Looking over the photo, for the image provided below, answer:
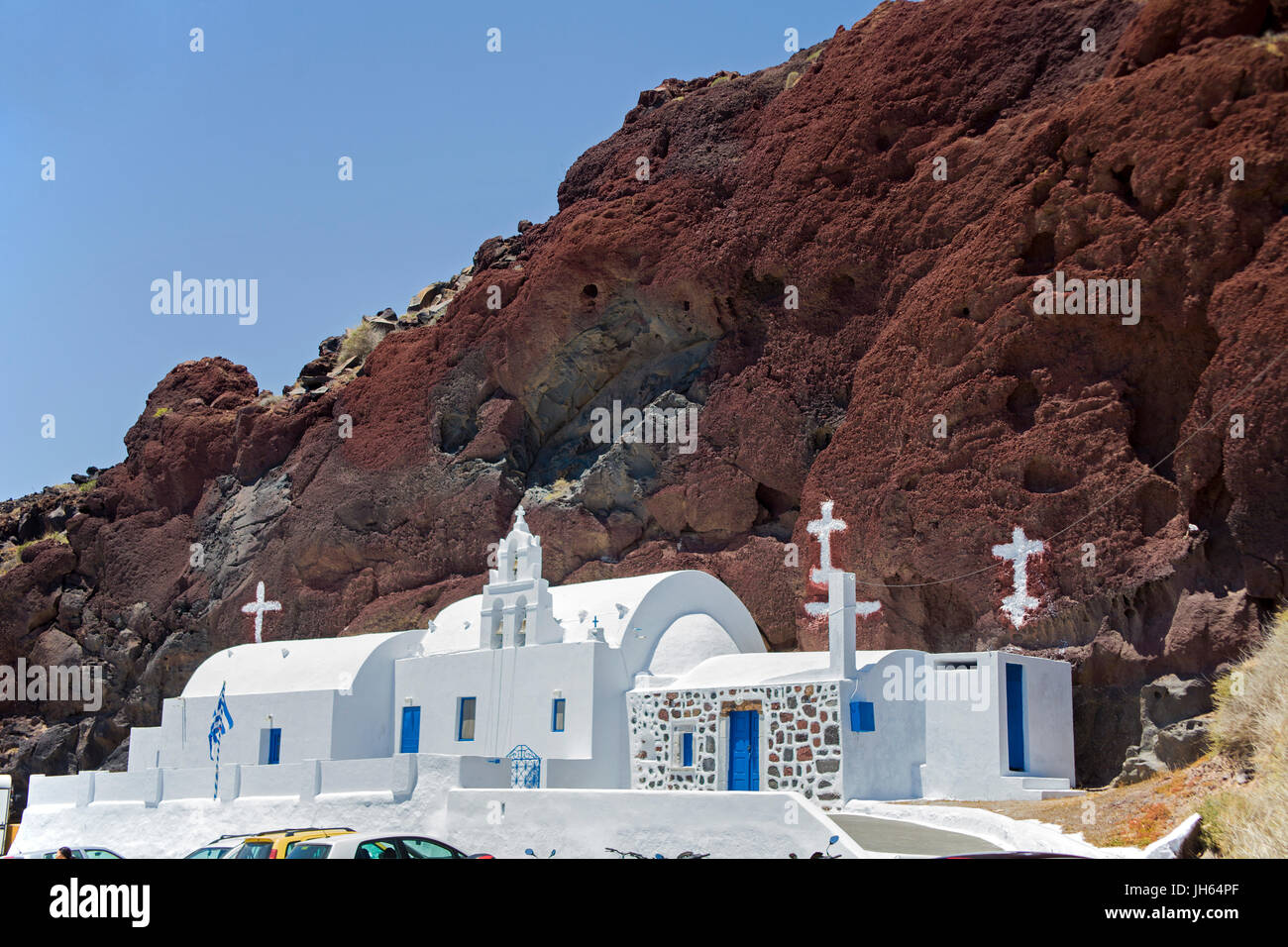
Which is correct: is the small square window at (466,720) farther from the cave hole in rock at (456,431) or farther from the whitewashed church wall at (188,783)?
the cave hole in rock at (456,431)

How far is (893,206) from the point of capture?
29.9 metres

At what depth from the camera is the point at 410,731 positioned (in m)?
28.1

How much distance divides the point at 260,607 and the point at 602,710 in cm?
1688

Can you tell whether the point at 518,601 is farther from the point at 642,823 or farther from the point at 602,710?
the point at 642,823

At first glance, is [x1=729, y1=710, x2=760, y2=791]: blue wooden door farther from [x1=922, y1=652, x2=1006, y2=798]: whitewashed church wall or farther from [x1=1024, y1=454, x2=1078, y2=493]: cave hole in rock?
[x1=1024, y1=454, x2=1078, y2=493]: cave hole in rock

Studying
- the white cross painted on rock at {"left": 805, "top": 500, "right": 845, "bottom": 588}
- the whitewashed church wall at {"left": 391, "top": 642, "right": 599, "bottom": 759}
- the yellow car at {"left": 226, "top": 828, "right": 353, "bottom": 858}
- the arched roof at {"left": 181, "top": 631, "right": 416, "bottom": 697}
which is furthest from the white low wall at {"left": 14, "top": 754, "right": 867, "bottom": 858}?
the white cross painted on rock at {"left": 805, "top": 500, "right": 845, "bottom": 588}

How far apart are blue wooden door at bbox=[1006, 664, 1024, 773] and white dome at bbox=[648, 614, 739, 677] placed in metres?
6.45

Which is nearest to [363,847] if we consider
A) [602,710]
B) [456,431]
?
[602,710]

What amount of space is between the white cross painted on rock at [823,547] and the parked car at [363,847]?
16.2 meters

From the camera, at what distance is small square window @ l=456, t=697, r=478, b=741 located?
26672mm
